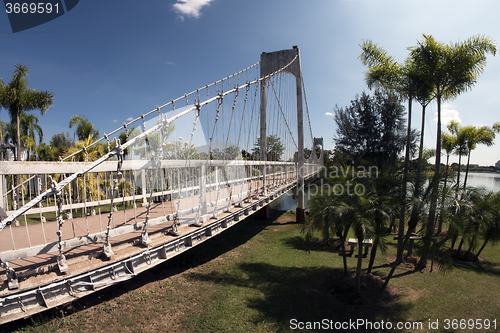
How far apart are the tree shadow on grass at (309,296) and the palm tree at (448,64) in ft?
5.71

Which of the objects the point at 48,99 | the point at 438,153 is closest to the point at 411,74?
the point at 438,153

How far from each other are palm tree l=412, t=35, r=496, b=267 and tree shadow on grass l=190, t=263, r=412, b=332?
1742mm

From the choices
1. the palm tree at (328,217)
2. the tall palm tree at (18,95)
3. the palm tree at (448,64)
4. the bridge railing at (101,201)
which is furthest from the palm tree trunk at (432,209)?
the tall palm tree at (18,95)

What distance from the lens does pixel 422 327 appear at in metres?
4.19

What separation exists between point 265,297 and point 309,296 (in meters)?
0.85

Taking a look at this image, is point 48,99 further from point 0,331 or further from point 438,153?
point 438,153

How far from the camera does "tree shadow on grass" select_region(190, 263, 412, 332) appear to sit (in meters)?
4.28

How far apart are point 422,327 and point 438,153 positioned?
4.10 m

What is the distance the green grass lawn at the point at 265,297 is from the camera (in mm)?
3455

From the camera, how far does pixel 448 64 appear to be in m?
6.08
